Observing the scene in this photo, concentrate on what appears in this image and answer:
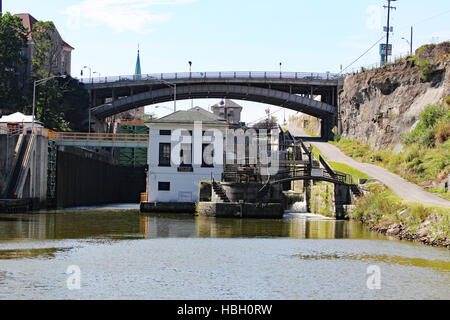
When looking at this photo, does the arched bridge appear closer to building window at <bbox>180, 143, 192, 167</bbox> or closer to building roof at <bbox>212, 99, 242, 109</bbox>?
building window at <bbox>180, 143, 192, 167</bbox>

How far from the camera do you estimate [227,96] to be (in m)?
95.5

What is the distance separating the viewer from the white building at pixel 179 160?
179 feet

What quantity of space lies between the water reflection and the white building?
5.28 metres

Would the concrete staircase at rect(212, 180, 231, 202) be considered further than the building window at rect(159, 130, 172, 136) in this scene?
No

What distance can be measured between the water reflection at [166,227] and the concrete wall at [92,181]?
1675cm

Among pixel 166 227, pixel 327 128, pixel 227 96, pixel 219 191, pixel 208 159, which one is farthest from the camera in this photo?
pixel 327 128

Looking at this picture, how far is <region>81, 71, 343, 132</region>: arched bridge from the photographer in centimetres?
9081

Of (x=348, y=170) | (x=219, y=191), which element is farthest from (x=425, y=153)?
(x=219, y=191)

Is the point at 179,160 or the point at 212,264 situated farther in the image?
the point at 179,160

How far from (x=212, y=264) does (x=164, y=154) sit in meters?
31.6

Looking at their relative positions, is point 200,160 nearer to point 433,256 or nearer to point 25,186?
point 25,186

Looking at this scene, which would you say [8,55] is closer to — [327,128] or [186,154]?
[186,154]

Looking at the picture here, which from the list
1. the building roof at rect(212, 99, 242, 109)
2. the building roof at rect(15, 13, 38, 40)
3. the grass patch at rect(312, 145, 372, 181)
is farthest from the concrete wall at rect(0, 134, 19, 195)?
the building roof at rect(212, 99, 242, 109)
